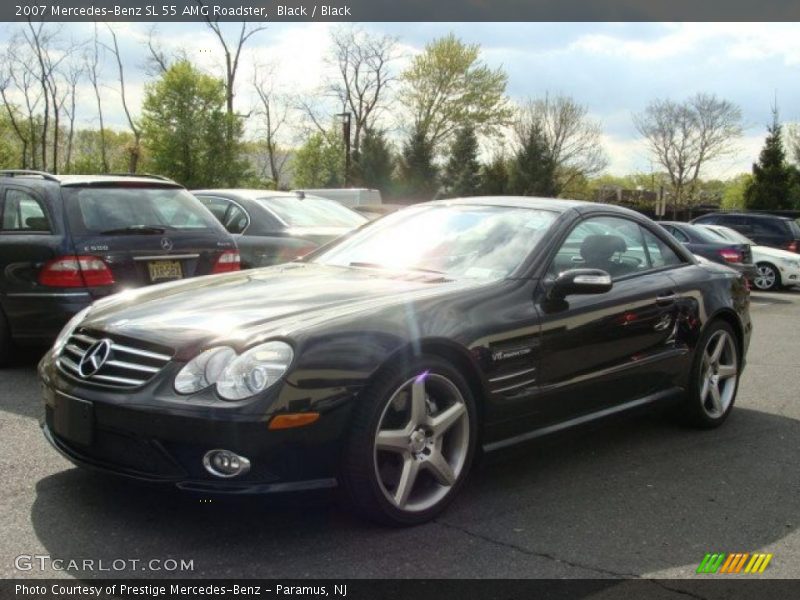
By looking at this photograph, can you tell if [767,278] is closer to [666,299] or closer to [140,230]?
[666,299]

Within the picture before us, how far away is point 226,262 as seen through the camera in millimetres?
6938

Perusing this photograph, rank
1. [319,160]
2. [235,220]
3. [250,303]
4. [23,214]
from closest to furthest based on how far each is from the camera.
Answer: [250,303] → [23,214] → [235,220] → [319,160]

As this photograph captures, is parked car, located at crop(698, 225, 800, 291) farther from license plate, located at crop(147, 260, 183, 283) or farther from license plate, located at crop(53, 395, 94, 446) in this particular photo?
license plate, located at crop(53, 395, 94, 446)

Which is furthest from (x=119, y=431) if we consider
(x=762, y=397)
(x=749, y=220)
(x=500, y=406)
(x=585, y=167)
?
(x=585, y=167)

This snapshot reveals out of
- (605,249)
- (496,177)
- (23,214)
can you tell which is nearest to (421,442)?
(605,249)

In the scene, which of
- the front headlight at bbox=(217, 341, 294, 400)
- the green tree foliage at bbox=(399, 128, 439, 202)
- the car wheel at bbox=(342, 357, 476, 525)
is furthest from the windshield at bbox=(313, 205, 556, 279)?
the green tree foliage at bbox=(399, 128, 439, 202)

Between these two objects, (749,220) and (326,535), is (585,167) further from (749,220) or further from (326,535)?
(326,535)

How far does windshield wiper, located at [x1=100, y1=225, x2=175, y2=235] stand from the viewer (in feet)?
20.5

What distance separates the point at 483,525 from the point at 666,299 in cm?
200

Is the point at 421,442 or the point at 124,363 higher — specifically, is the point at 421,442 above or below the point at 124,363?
below

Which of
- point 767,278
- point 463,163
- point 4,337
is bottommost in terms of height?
point 767,278

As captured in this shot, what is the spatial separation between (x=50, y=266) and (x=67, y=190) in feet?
2.19

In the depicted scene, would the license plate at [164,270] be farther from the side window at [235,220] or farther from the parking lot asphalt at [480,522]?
the side window at [235,220]

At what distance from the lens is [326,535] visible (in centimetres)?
332
